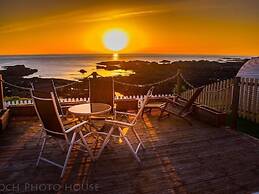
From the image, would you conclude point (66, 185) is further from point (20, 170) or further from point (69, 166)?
point (20, 170)

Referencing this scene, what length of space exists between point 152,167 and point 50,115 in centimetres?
168

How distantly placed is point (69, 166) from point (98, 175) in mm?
556

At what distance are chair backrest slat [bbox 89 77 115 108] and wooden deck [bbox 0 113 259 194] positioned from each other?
113cm

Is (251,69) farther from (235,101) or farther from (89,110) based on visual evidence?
(89,110)

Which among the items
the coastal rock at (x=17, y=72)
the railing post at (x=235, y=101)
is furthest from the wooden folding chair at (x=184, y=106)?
the coastal rock at (x=17, y=72)

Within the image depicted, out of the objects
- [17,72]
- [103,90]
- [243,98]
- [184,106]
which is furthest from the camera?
[17,72]

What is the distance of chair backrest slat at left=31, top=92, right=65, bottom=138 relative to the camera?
3357mm

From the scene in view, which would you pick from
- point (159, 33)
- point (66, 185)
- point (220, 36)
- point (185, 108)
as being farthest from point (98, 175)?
point (220, 36)

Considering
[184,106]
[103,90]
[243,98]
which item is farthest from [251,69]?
[103,90]

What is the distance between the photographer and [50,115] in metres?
3.46

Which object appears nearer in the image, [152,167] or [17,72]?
[152,167]

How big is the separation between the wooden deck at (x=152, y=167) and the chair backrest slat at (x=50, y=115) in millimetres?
564

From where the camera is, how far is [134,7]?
10758 mm

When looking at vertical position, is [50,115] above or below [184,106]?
above
